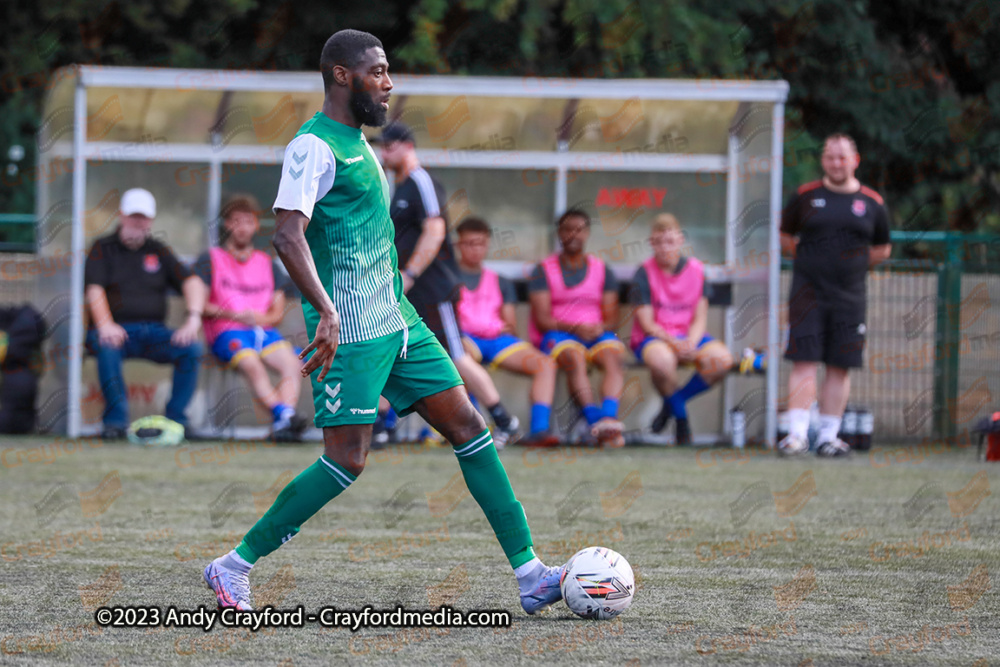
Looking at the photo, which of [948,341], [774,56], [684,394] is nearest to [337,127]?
[684,394]

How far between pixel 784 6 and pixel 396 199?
27.9ft

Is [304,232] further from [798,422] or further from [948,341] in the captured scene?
[948,341]

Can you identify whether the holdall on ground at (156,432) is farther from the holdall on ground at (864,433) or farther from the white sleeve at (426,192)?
the holdall on ground at (864,433)

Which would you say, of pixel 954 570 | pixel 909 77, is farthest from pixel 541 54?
pixel 954 570

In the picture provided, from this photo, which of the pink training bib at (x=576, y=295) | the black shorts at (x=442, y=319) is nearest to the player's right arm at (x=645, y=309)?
the pink training bib at (x=576, y=295)

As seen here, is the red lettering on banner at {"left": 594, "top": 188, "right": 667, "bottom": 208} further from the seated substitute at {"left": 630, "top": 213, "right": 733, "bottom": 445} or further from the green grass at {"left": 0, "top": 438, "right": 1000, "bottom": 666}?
the green grass at {"left": 0, "top": 438, "right": 1000, "bottom": 666}

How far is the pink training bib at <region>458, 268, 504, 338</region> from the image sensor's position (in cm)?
1170

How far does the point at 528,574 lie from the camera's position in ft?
15.3

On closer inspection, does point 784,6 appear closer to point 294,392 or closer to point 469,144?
point 469,144

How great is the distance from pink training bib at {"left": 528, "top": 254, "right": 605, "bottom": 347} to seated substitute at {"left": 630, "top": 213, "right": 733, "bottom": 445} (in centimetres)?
31

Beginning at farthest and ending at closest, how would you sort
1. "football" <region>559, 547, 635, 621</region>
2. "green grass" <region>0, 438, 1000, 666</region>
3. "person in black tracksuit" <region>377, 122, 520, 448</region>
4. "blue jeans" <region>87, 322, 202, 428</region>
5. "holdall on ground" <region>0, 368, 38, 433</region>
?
"holdall on ground" <region>0, 368, 38, 433</region>, "blue jeans" <region>87, 322, 202, 428</region>, "person in black tracksuit" <region>377, 122, 520, 448</region>, "football" <region>559, 547, 635, 621</region>, "green grass" <region>0, 438, 1000, 666</region>

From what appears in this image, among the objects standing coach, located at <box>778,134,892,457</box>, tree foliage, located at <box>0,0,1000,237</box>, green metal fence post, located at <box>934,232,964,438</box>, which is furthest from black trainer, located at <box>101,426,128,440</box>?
green metal fence post, located at <box>934,232,964,438</box>

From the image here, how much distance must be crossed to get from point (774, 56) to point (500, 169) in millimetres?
5937

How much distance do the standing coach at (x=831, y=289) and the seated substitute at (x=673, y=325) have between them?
116 cm
